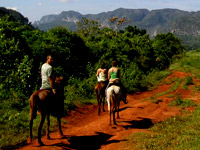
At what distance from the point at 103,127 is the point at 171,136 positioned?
9.38ft

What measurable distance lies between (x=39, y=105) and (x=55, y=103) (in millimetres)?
747

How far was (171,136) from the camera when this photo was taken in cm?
844

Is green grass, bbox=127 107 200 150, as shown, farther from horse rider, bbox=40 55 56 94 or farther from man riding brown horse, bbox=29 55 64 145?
horse rider, bbox=40 55 56 94

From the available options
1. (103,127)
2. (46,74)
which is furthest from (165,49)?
(46,74)

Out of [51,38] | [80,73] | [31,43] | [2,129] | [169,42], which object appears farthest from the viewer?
[169,42]

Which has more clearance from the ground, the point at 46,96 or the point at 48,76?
the point at 48,76

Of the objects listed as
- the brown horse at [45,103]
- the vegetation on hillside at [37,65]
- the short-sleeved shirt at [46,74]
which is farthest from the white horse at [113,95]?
the vegetation on hillside at [37,65]

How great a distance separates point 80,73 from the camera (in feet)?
65.7

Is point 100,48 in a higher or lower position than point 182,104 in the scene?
higher

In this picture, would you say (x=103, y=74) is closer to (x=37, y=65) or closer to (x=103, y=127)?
(x=103, y=127)

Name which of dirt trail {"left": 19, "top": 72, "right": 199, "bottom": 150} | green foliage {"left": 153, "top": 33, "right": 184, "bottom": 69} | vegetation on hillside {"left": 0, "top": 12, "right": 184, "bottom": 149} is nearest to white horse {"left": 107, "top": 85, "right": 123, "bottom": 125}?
dirt trail {"left": 19, "top": 72, "right": 199, "bottom": 150}

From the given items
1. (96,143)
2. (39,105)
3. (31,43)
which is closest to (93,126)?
(96,143)

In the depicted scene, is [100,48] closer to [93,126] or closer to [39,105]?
[93,126]

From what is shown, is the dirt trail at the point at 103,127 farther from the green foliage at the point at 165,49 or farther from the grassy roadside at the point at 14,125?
the green foliage at the point at 165,49
